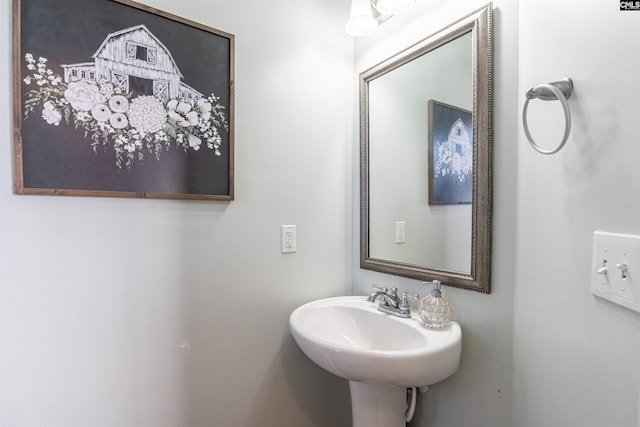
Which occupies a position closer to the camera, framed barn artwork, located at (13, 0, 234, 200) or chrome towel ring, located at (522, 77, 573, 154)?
chrome towel ring, located at (522, 77, 573, 154)

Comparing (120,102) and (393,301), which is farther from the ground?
(120,102)

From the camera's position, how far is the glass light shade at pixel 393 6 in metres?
1.15

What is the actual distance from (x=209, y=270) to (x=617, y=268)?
1.14 metres

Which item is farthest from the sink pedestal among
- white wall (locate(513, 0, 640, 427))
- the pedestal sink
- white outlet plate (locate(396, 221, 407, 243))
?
white outlet plate (locate(396, 221, 407, 243))

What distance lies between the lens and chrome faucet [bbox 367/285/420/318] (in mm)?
1135

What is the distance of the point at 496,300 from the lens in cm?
94

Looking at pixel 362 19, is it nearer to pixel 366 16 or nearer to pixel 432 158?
pixel 366 16

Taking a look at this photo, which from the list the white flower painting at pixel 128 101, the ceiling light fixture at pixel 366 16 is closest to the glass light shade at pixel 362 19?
the ceiling light fixture at pixel 366 16

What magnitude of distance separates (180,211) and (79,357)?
0.53m

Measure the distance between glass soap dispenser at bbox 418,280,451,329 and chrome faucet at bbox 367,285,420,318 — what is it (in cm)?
10

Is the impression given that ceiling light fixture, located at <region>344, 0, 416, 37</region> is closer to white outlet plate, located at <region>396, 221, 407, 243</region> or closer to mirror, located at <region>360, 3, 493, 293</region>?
mirror, located at <region>360, 3, 493, 293</region>

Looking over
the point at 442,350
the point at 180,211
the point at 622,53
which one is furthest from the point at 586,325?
the point at 180,211

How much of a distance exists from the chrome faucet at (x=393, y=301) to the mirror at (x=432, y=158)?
3.5 inches

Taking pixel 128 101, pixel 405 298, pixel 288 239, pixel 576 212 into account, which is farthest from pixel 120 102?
pixel 576 212
